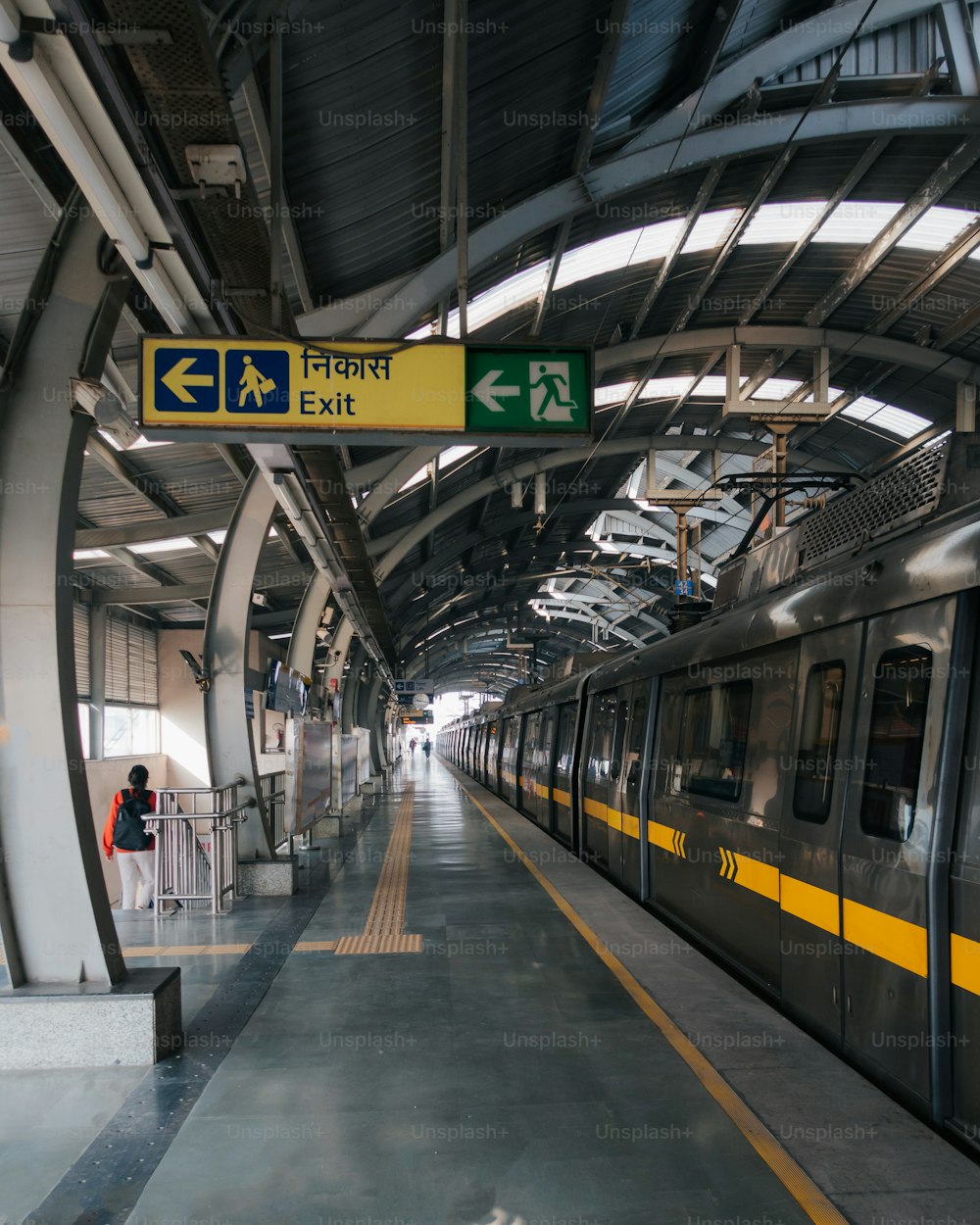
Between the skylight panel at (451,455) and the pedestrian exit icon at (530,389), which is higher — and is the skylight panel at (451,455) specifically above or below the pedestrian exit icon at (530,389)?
above

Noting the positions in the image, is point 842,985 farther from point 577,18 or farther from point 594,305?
point 594,305

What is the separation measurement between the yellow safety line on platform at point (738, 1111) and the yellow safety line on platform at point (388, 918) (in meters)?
1.56

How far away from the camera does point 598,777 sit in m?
11.0

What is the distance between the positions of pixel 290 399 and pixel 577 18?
16.2 ft

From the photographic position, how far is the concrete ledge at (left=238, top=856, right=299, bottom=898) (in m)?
9.88

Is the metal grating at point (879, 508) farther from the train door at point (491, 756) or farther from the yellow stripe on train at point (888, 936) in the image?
the train door at point (491, 756)

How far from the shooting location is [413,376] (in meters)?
4.80

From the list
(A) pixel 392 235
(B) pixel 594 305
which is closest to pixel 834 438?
(B) pixel 594 305

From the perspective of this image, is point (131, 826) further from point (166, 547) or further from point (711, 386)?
point (711, 386)

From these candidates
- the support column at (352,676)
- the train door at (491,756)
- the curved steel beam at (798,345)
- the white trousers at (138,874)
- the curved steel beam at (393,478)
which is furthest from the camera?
the support column at (352,676)

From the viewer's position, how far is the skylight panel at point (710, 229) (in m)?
11.9

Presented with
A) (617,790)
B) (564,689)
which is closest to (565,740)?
(564,689)

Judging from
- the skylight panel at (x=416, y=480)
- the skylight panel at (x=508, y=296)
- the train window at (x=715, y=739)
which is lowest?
the train window at (x=715, y=739)

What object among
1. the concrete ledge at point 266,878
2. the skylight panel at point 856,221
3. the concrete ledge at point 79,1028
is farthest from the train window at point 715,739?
the skylight panel at point 856,221
